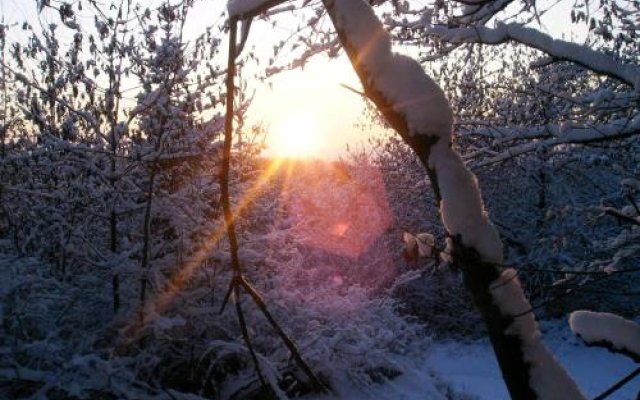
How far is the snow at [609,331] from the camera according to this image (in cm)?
→ 180

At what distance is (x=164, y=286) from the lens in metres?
5.92

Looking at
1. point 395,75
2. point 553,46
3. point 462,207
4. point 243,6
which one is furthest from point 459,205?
point 553,46

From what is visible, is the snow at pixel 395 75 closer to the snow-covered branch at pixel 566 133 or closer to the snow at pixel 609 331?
the snow at pixel 609 331

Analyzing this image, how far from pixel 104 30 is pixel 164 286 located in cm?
284

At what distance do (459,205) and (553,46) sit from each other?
7.99ft

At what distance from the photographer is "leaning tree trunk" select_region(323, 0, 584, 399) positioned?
1.76m

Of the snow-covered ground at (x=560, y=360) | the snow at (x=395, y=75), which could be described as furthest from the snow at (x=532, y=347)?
the snow-covered ground at (x=560, y=360)

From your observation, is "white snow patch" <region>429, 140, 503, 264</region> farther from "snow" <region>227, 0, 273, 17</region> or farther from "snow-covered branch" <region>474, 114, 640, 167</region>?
"snow-covered branch" <region>474, 114, 640, 167</region>

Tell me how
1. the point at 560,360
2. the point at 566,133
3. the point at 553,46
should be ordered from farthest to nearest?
the point at 560,360
the point at 566,133
the point at 553,46

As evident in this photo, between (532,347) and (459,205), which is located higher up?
(459,205)

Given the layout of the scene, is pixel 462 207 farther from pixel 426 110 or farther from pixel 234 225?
pixel 234 225

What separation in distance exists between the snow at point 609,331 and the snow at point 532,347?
0.18 meters

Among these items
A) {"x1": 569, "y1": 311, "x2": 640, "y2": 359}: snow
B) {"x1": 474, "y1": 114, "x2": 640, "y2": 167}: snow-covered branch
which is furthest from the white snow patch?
{"x1": 474, "y1": 114, "x2": 640, "y2": 167}: snow-covered branch

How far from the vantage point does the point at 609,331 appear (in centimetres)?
185
